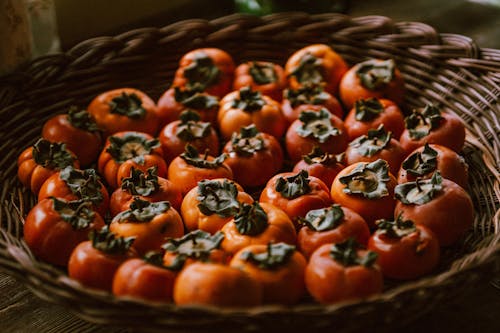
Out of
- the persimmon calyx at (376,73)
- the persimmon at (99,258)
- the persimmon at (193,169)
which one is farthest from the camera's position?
the persimmon calyx at (376,73)

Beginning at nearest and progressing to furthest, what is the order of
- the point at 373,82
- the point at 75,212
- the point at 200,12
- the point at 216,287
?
the point at 216,287 < the point at 75,212 < the point at 373,82 < the point at 200,12

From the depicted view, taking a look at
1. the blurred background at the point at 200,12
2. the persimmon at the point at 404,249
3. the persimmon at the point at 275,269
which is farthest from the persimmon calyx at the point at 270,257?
the blurred background at the point at 200,12

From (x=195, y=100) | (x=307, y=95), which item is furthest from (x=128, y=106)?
(x=307, y=95)

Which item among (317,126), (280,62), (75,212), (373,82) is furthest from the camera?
(280,62)

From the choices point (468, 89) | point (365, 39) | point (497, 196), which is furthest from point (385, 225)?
point (365, 39)

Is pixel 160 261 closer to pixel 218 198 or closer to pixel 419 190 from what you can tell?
pixel 218 198

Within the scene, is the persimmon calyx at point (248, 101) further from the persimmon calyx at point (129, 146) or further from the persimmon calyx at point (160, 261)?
the persimmon calyx at point (160, 261)

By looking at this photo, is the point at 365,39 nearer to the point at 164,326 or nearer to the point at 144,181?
the point at 144,181

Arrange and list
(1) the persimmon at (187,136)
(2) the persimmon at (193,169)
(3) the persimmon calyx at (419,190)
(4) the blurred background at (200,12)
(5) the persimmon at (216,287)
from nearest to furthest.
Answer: (5) the persimmon at (216,287), (3) the persimmon calyx at (419,190), (2) the persimmon at (193,169), (1) the persimmon at (187,136), (4) the blurred background at (200,12)

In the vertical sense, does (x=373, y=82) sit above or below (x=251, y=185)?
above
